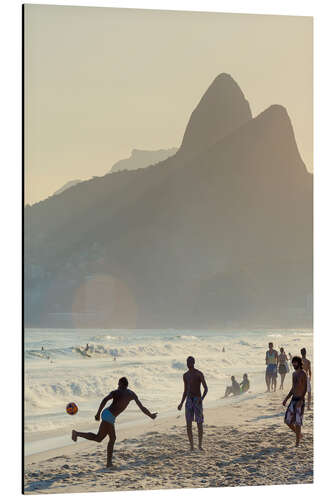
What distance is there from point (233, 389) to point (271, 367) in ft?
2.06

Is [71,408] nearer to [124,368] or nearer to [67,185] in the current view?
[124,368]

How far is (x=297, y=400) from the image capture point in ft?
48.6

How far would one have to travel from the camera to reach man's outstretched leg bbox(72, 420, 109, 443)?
1395 centimetres

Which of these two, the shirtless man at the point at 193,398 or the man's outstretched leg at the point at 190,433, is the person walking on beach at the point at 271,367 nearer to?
the shirtless man at the point at 193,398

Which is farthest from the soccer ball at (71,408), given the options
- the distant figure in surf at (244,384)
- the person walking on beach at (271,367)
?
the person walking on beach at (271,367)

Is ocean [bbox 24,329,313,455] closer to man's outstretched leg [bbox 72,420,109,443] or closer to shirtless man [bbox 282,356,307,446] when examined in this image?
man's outstretched leg [bbox 72,420,109,443]

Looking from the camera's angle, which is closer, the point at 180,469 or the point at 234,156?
the point at 180,469

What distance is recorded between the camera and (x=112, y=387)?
562 inches

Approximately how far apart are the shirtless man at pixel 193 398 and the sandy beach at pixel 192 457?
11 centimetres

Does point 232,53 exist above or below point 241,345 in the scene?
above

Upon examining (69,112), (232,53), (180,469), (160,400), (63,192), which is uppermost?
(232,53)
